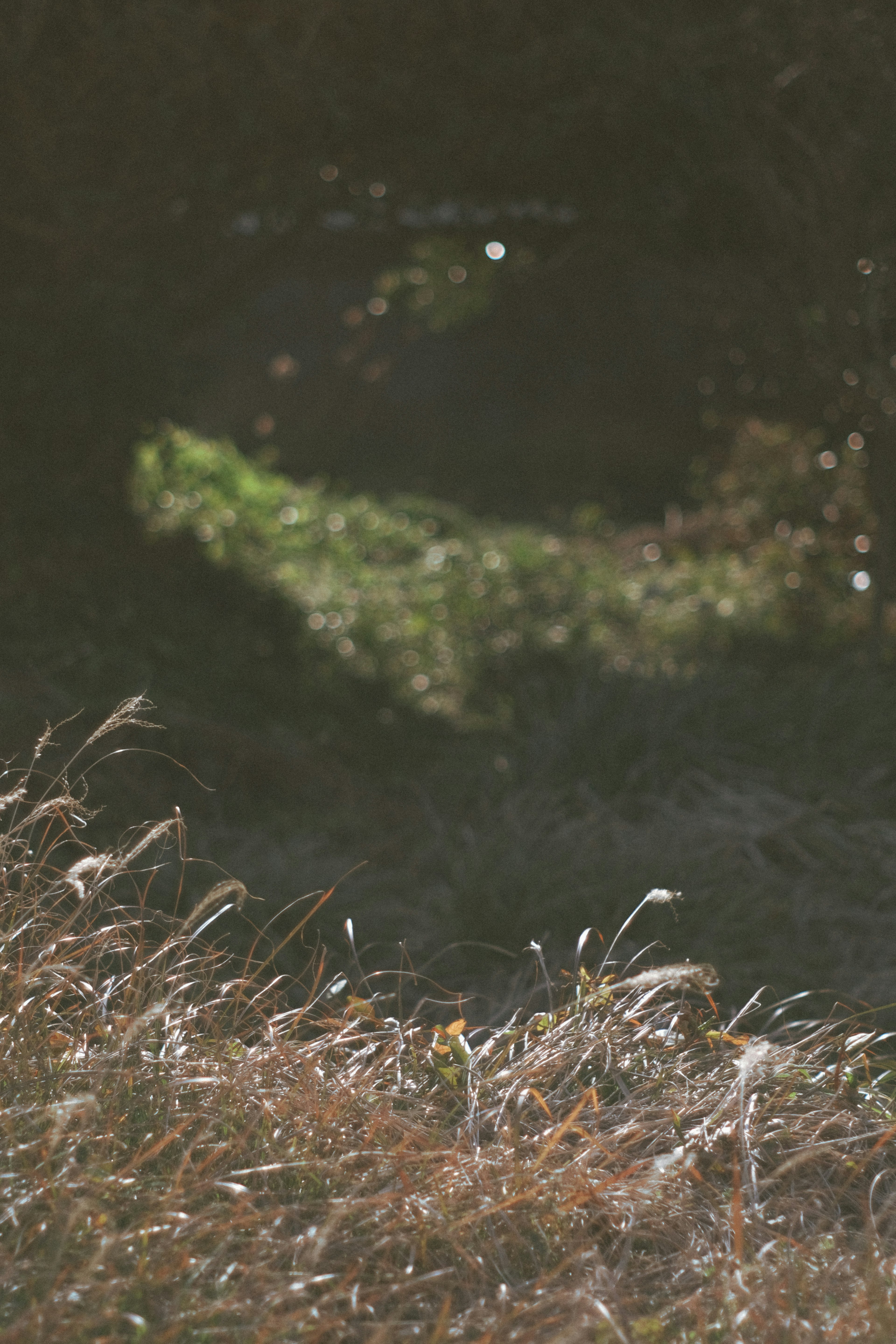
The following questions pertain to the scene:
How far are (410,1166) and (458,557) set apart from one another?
20.0 feet

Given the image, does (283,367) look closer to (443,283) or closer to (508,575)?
(443,283)

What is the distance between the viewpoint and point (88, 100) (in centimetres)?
483

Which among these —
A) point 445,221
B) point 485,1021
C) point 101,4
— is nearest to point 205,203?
point 101,4

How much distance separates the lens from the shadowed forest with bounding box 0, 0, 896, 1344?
147 inches

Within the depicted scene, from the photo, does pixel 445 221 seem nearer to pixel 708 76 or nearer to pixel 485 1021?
pixel 708 76

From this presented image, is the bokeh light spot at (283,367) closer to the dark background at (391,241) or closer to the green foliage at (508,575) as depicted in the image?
the green foliage at (508,575)

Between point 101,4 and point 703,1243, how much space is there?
4.97m

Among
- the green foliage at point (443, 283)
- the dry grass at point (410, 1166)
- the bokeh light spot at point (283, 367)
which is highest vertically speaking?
the green foliage at point (443, 283)

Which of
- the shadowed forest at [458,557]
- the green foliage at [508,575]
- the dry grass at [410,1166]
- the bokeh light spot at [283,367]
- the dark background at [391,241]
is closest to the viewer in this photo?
the dry grass at [410,1166]

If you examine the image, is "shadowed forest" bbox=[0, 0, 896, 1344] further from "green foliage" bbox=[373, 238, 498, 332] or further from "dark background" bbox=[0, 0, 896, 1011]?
"green foliage" bbox=[373, 238, 498, 332]

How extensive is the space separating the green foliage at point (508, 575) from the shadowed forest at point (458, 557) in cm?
4

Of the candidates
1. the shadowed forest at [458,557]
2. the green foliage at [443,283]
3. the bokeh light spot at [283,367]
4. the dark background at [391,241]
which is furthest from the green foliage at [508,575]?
the green foliage at [443,283]

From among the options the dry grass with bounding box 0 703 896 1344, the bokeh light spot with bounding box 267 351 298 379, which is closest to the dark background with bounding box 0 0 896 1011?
the dry grass with bounding box 0 703 896 1344

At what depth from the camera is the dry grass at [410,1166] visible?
5.14 feet
